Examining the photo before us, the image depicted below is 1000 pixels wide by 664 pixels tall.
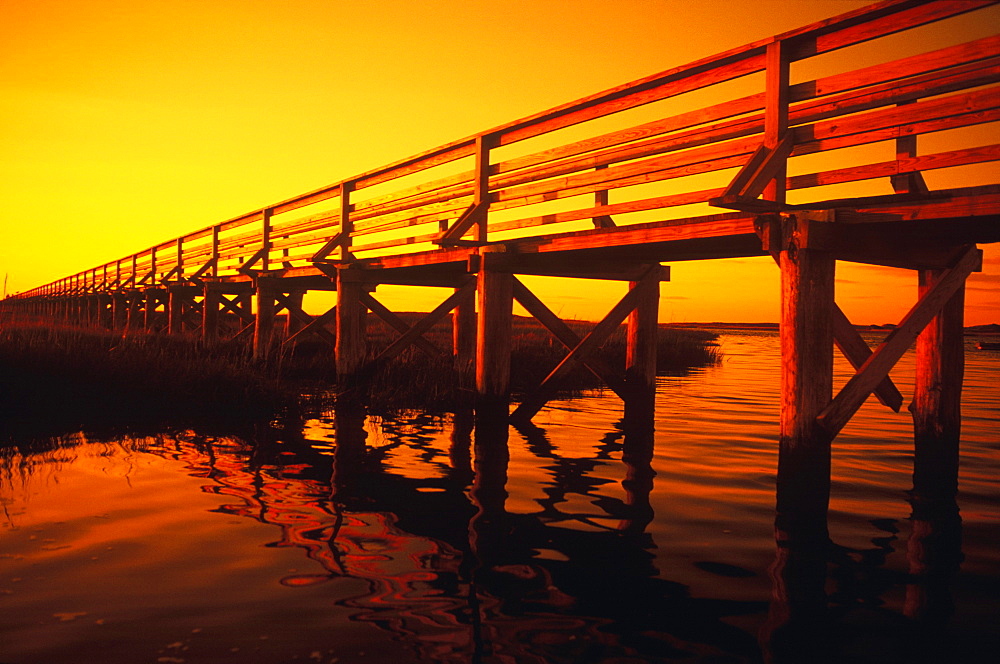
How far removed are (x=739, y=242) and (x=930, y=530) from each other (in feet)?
9.45

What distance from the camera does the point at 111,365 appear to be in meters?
9.23

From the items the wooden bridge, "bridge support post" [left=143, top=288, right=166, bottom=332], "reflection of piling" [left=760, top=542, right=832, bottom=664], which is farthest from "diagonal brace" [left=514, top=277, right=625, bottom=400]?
"bridge support post" [left=143, top=288, right=166, bottom=332]

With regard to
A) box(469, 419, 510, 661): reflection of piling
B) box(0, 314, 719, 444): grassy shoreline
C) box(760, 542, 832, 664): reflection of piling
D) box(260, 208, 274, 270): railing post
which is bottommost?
box(760, 542, 832, 664): reflection of piling

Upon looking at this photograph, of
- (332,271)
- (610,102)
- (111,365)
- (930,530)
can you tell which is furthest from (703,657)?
(332,271)

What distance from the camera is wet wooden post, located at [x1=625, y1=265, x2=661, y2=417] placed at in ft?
32.5

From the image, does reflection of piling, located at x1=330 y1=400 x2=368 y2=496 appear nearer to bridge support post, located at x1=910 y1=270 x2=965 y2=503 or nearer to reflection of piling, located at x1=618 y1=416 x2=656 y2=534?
reflection of piling, located at x1=618 y1=416 x2=656 y2=534

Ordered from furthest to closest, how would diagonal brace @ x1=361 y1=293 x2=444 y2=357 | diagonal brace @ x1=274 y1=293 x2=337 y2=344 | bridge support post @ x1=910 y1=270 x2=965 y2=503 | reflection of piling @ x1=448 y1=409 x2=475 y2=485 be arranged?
1. diagonal brace @ x1=274 y1=293 x2=337 y2=344
2. diagonal brace @ x1=361 y1=293 x2=444 y2=357
3. bridge support post @ x1=910 y1=270 x2=965 y2=503
4. reflection of piling @ x1=448 y1=409 x2=475 y2=485

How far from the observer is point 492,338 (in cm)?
898

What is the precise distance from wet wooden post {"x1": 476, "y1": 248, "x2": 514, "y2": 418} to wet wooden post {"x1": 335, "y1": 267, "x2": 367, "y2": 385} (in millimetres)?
3679

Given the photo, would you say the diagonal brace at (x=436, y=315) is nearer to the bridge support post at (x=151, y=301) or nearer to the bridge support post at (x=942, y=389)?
the bridge support post at (x=942, y=389)

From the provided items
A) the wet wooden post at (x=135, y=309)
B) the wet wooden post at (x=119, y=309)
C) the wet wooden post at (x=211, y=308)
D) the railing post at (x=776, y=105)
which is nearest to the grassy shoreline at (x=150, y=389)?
the wet wooden post at (x=211, y=308)

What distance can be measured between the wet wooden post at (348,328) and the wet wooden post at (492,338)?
368 cm

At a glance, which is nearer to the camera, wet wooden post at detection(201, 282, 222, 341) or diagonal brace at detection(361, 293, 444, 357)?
diagonal brace at detection(361, 293, 444, 357)

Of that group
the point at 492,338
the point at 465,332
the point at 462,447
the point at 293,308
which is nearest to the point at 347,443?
the point at 462,447
